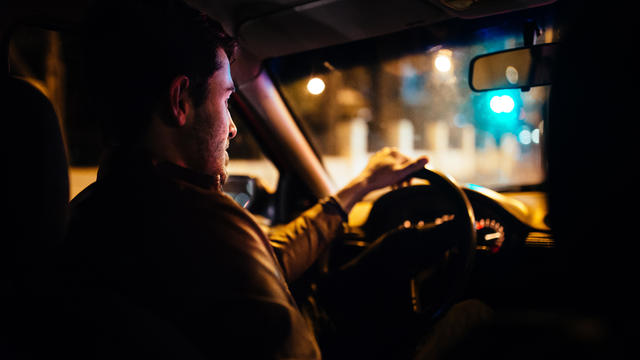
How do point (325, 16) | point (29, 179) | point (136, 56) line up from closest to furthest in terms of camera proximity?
1. point (136, 56)
2. point (29, 179)
3. point (325, 16)

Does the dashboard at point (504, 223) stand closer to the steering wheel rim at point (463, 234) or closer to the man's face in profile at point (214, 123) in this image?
the steering wheel rim at point (463, 234)

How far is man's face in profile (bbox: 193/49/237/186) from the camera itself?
1.51m

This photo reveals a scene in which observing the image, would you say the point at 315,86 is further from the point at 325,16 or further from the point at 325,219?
the point at 325,219

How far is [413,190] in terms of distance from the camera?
272 cm

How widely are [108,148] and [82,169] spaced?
13.0 meters

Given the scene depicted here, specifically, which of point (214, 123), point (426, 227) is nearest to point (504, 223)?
point (426, 227)

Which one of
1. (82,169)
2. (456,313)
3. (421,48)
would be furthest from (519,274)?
(82,169)

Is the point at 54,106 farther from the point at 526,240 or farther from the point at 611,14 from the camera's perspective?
the point at 526,240

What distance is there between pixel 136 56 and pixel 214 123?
0.98 feet

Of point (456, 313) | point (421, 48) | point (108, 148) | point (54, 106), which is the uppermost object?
point (421, 48)

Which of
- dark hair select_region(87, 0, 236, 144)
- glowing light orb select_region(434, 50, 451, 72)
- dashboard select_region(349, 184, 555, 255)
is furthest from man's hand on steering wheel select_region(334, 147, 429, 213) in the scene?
dark hair select_region(87, 0, 236, 144)

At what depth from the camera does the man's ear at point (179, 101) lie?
1.41 metres

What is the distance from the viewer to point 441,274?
2555mm

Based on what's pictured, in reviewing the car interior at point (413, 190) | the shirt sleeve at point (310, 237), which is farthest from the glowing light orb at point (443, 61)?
the shirt sleeve at point (310, 237)
